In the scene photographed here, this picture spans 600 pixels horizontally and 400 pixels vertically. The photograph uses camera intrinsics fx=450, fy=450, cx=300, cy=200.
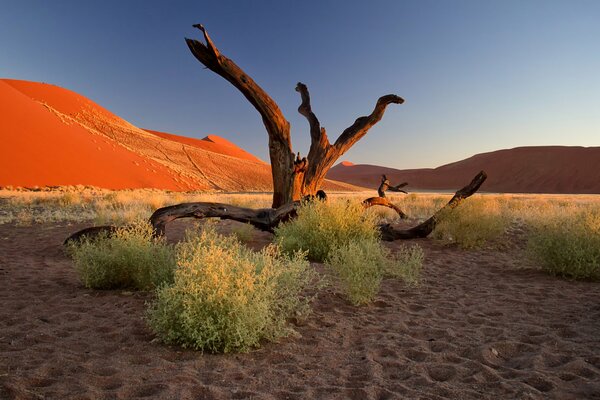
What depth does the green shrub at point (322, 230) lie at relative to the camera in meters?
8.27

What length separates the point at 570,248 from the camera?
7.09m

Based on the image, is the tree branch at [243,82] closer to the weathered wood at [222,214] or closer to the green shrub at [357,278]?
the weathered wood at [222,214]

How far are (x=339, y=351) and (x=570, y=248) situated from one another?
5.03 m

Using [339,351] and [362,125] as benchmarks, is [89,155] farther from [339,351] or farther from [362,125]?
[339,351]

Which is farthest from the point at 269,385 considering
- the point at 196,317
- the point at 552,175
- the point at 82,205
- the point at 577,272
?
the point at 552,175

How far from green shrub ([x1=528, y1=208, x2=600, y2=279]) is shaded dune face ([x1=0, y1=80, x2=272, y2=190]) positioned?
111ft

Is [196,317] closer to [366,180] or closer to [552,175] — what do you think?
[552,175]

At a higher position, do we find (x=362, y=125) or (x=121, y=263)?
(x=362, y=125)

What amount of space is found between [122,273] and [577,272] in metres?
6.74

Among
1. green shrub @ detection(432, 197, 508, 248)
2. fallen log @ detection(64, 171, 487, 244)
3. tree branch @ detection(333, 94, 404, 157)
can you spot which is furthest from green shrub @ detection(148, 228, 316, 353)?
tree branch @ detection(333, 94, 404, 157)

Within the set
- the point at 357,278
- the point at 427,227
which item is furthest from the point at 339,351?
the point at 427,227

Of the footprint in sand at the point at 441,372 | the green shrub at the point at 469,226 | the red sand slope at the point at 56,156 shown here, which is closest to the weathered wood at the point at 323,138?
the green shrub at the point at 469,226

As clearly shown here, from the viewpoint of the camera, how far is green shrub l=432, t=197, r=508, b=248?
10.1m

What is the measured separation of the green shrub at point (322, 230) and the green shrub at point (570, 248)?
2.80 metres
